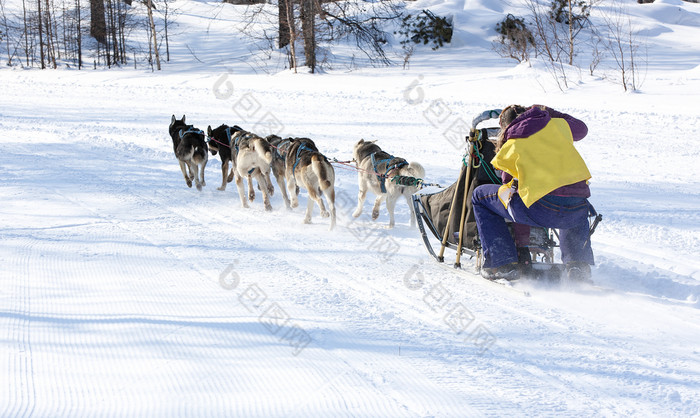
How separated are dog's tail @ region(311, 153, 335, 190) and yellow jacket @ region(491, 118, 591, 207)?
2741mm

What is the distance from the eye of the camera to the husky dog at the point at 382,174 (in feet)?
21.2

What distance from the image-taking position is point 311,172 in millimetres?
6844

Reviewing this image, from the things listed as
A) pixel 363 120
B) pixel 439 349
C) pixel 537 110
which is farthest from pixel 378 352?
pixel 363 120

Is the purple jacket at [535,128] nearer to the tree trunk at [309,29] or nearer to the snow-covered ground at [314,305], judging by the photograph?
the snow-covered ground at [314,305]

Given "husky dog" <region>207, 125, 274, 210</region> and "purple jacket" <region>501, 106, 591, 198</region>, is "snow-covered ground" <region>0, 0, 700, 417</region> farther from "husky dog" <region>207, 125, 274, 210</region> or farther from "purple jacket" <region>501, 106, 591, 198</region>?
"purple jacket" <region>501, 106, 591, 198</region>

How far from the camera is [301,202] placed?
8.16 m

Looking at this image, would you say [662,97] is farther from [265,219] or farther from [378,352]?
[378,352]

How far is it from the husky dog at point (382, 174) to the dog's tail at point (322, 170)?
0.45 metres

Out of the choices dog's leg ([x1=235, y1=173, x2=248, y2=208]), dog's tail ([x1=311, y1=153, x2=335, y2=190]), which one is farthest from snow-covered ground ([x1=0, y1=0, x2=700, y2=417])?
dog's tail ([x1=311, y1=153, x2=335, y2=190])

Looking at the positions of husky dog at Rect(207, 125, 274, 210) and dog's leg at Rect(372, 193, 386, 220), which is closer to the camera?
dog's leg at Rect(372, 193, 386, 220)

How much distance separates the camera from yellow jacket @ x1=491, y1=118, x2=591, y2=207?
4.21 meters

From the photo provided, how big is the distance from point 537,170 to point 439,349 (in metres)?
1.48

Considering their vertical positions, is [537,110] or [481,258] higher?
[537,110]

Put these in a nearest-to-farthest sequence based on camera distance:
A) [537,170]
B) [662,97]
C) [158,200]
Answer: [537,170] < [158,200] < [662,97]
